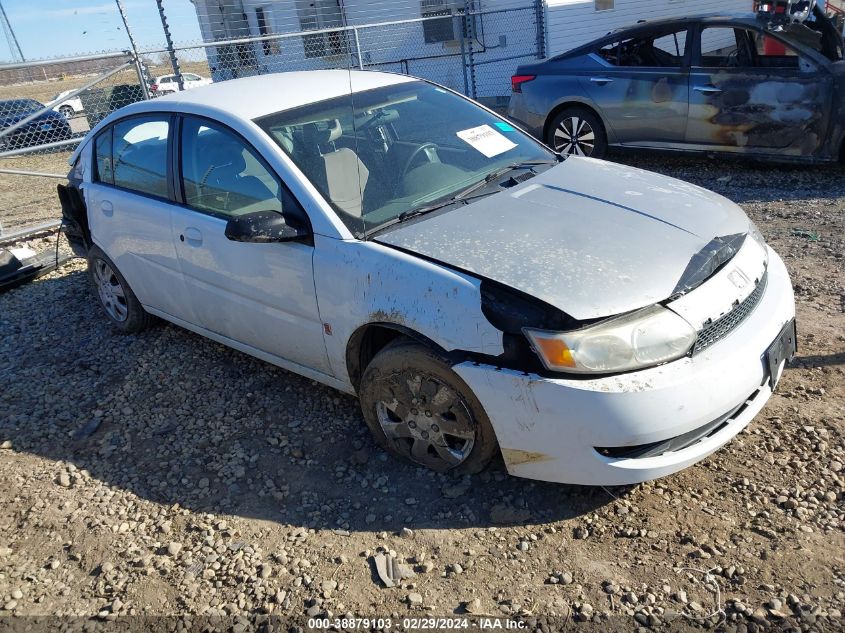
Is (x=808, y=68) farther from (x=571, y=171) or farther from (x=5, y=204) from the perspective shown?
(x=5, y=204)

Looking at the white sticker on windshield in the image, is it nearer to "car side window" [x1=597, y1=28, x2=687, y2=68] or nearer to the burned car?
the burned car

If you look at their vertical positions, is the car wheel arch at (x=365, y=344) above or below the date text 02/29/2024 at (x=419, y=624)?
above

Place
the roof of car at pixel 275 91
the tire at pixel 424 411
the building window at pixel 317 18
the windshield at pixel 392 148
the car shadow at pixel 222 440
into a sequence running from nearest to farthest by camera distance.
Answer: the tire at pixel 424 411
the car shadow at pixel 222 440
the windshield at pixel 392 148
the roof of car at pixel 275 91
the building window at pixel 317 18

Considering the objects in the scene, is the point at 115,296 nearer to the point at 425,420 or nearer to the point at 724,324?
the point at 425,420

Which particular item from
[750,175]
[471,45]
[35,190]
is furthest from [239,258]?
[471,45]

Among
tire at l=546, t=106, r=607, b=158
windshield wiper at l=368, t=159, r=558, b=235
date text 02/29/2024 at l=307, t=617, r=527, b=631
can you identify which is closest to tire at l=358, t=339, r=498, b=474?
windshield wiper at l=368, t=159, r=558, b=235

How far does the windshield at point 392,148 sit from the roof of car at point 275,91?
0.25 feet

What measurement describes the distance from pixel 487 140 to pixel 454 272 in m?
1.40

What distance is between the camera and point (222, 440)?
3684 mm

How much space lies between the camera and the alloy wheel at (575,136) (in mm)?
7793

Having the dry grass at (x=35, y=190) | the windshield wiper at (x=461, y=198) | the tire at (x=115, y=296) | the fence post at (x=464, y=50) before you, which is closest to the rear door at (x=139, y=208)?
the tire at (x=115, y=296)

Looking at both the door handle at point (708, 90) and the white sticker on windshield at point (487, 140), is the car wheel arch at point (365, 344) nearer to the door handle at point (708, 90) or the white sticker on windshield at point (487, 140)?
the white sticker on windshield at point (487, 140)

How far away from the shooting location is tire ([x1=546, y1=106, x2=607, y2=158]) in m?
7.72

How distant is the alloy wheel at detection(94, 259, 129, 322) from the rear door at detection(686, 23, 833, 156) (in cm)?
560
